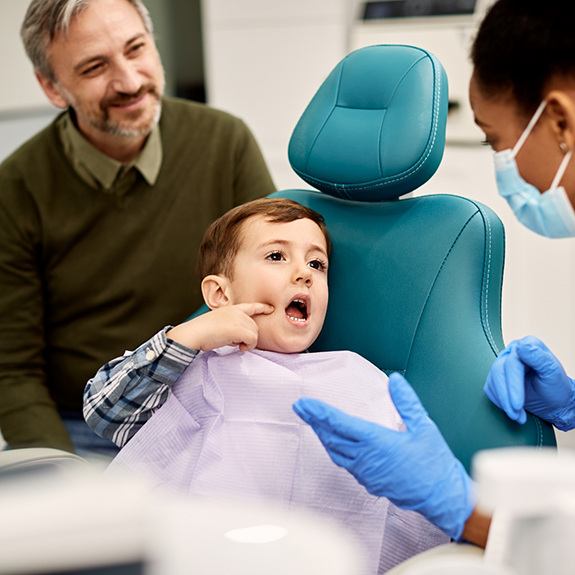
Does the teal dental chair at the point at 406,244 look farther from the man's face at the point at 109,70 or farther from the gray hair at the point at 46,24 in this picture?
the gray hair at the point at 46,24

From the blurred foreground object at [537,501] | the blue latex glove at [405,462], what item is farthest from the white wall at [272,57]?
the blurred foreground object at [537,501]

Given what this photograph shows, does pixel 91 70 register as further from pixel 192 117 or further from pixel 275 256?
pixel 275 256

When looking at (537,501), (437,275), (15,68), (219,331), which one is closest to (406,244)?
(437,275)

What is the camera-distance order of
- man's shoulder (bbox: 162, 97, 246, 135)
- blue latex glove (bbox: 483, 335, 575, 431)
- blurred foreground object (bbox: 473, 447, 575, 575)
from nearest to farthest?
1. blurred foreground object (bbox: 473, 447, 575, 575)
2. blue latex glove (bbox: 483, 335, 575, 431)
3. man's shoulder (bbox: 162, 97, 246, 135)

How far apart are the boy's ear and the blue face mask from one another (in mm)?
613

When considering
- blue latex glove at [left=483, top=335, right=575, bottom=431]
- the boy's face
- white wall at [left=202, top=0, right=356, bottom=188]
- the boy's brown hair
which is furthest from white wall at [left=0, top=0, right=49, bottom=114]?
blue latex glove at [left=483, top=335, right=575, bottom=431]

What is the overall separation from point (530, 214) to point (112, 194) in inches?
48.9

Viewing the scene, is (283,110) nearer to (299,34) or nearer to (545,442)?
(299,34)

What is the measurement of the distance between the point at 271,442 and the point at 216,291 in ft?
1.24

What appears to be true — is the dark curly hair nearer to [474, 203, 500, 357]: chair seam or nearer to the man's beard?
[474, 203, 500, 357]: chair seam

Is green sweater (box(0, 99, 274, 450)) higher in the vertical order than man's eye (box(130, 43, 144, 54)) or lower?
lower

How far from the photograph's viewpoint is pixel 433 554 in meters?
0.90

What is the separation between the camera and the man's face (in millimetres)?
1766

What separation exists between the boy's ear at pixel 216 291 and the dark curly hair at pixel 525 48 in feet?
2.21
